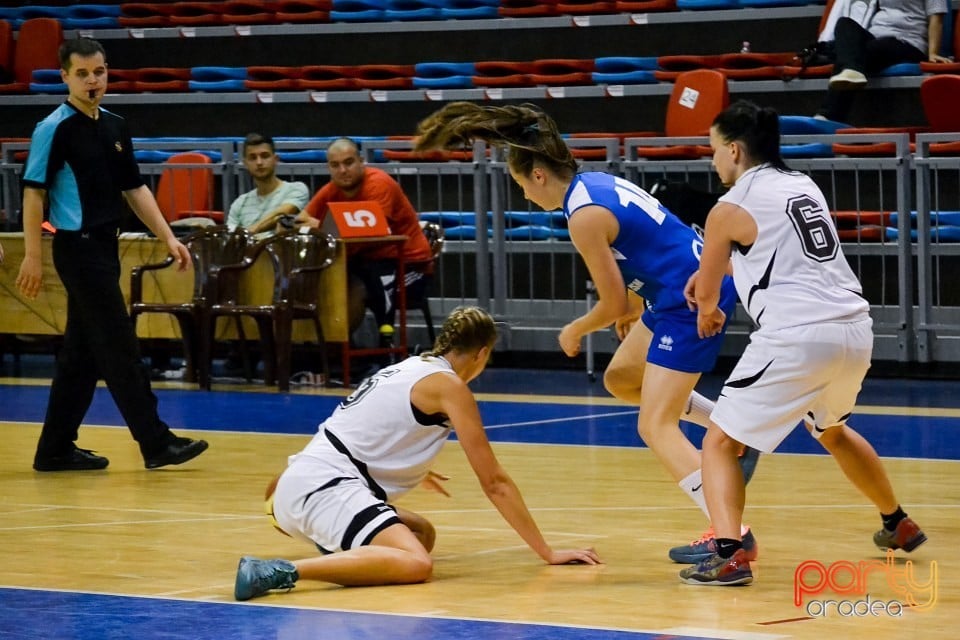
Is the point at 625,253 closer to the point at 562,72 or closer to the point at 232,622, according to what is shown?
the point at 232,622

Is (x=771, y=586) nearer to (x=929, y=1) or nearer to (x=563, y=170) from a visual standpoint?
(x=563, y=170)

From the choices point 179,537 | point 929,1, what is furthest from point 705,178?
point 179,537

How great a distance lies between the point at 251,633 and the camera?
15.4 feet

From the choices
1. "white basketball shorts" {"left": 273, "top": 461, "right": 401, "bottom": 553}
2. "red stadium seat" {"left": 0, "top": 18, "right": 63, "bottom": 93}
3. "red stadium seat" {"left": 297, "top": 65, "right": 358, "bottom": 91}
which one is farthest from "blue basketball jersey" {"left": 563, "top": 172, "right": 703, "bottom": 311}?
"red stadium seat" {"left": 0, "top": 18, "right": 63, "bottom": 93}

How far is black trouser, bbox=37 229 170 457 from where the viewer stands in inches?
317

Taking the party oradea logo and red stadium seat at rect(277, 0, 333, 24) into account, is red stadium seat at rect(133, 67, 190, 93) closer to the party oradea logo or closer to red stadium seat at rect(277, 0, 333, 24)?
red stadium seat at rect(277, 0, 333, 24)

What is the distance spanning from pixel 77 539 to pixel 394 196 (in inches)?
231

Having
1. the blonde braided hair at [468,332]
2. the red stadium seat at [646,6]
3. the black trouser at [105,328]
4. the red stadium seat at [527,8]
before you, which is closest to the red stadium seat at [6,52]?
the red stadium seat at [527,8]

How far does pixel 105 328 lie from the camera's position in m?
8.08

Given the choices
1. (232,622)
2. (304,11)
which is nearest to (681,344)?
(232,622)

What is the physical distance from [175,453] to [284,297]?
11.7 ft

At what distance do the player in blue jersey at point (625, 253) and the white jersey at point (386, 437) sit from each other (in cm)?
50

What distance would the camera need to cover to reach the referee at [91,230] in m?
8.02

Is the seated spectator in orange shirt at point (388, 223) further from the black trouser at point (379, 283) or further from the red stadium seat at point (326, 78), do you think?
the red stadium seat at point (326, 78)
